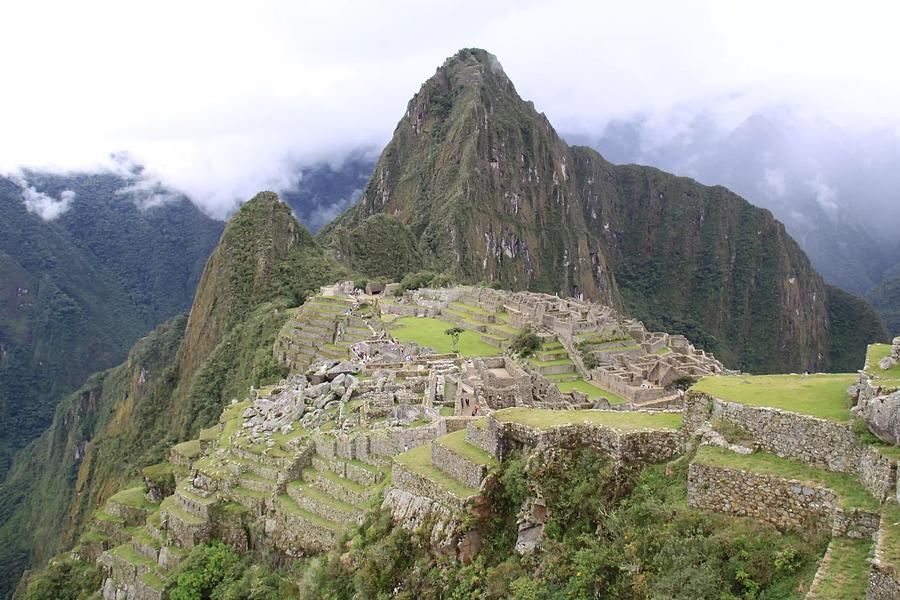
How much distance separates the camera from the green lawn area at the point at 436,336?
40.6m

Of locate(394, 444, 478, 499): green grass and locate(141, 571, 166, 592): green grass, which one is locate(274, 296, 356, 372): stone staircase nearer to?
locate(141, 571, 166, 592): green grass

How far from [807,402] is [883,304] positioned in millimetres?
210081

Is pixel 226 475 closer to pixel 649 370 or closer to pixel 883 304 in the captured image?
pixel 649 370

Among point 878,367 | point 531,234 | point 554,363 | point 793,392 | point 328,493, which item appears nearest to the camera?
point 878,367

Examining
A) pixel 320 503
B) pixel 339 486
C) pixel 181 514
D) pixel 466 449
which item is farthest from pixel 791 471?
pixel 181 514

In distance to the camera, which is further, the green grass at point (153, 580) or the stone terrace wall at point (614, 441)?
the green grass at point (153, 580)

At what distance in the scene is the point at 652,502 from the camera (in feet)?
28.5

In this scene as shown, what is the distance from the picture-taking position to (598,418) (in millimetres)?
10586

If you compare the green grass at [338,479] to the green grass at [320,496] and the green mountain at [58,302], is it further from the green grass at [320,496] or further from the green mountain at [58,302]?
the green mountain at [58,302]

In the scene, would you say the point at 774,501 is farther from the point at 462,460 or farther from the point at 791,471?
the point at 462,460

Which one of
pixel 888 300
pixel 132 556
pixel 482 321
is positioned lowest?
pixel 132 556

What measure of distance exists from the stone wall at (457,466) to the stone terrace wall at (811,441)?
11.0 ft

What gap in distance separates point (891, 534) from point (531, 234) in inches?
6012

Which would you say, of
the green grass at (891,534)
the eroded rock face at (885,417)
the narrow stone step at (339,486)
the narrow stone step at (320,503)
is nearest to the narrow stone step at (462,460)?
the narrow stone step at (339,486)
